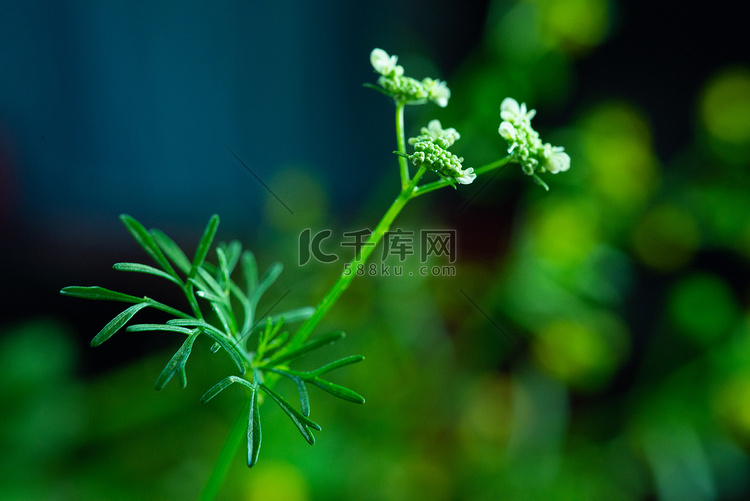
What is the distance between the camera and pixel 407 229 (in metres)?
1.41

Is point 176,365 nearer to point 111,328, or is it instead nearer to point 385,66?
point 111,328

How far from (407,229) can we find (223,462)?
3.49ft

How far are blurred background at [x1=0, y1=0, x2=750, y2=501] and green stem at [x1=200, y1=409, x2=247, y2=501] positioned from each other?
783 millimetres

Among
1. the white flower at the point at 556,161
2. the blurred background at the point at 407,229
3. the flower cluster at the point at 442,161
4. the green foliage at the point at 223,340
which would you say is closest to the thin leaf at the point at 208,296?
the green foliage at the point at 223,340

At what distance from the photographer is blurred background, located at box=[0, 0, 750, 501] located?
1240 mm

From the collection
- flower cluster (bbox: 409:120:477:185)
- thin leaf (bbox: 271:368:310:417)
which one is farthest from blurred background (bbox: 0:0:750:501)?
flower cluster (bbox: 409:120:477:185)

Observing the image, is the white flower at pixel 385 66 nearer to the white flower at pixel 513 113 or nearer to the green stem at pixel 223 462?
the white flower at pixel 513 113

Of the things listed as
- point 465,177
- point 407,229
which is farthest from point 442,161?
point 407,229

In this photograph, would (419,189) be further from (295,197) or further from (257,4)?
(257,4)

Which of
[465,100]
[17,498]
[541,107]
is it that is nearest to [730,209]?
[541,107]

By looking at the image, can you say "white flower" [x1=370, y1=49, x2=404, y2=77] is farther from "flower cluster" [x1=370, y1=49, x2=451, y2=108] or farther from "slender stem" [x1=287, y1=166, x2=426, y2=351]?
"slender stem" [x1=287, y1=166, x2=426, y2=351]

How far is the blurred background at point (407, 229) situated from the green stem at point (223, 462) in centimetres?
78

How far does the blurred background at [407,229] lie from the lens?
1.24m

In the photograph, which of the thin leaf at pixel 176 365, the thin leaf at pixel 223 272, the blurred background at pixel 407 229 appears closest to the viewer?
the thin leaf at pixel 176 365
